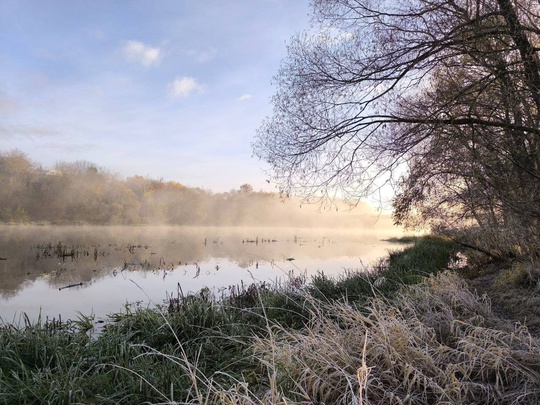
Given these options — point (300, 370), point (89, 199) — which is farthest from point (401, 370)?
point (89, 199)

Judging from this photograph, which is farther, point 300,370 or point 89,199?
point 89,199

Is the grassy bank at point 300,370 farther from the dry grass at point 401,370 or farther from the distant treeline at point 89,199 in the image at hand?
the distant treeline at point 89,199

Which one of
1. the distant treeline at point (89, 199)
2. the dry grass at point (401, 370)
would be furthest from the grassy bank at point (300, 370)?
the distant treeline at point (89, 199)

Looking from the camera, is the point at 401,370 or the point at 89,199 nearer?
the point at 401,370

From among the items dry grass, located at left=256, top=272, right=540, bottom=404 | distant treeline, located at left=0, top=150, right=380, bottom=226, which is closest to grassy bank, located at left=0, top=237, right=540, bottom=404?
dry grass, located at left=256, top=272, right=540, bottom=404

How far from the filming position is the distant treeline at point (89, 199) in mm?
50625

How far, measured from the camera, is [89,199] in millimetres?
55281

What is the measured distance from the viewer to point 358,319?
3834 millimetres

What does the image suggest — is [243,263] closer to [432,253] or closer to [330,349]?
[432,253]

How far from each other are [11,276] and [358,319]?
1148 cm

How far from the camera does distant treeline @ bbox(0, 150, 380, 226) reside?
5062 cm

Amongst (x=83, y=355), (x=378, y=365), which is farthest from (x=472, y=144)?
(x=83, y=355)

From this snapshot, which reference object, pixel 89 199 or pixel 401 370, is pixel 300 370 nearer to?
pixel 401 370

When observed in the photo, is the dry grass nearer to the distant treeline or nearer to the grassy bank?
the grassy bank
